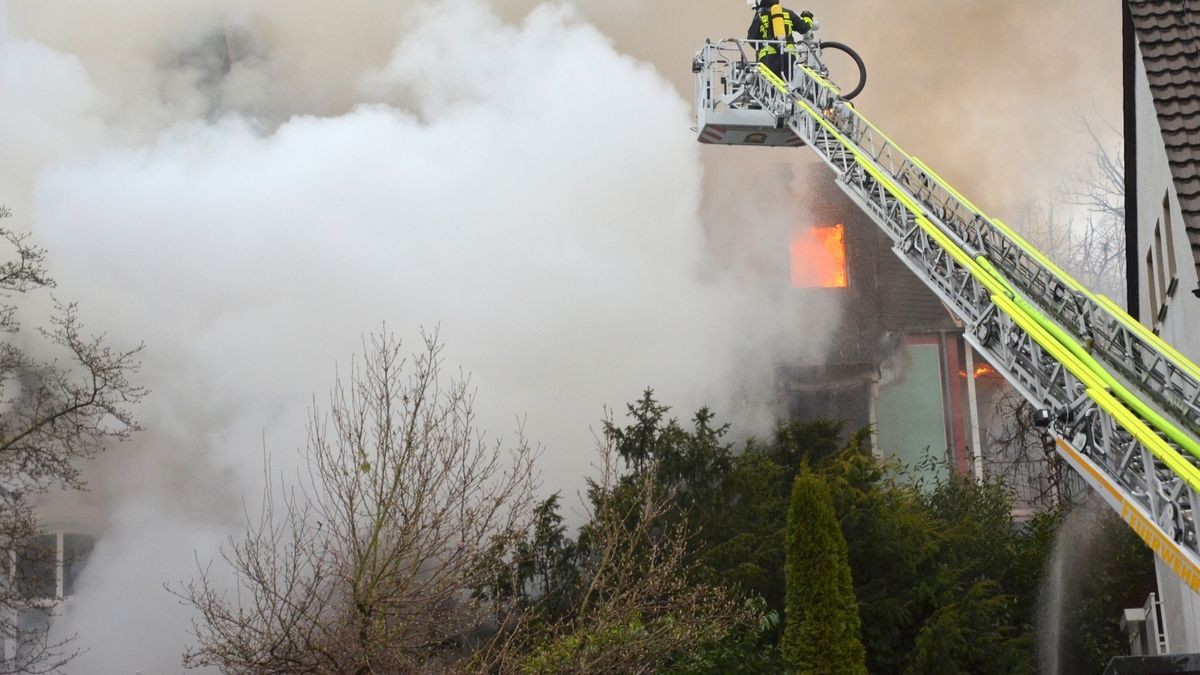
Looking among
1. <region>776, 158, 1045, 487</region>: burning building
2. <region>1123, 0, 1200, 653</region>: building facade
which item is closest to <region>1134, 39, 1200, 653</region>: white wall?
<region>1123, 0, 1200, 653</region>: building facade

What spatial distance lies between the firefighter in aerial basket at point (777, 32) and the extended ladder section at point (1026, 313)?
18 cm

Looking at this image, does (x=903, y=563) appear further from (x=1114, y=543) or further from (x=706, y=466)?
(x=1114, y=543)

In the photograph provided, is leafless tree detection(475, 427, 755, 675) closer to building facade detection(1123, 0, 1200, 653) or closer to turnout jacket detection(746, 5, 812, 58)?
building facade detection(1123, 0, 1200, 653)

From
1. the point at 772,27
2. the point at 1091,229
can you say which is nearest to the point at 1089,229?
the point at 1091,229

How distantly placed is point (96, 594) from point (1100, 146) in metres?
28.6

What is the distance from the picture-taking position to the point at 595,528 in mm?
13852

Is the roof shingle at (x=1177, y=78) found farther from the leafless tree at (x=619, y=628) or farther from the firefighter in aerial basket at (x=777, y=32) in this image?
the firefighter in aerial basket at (x=777, y=32)

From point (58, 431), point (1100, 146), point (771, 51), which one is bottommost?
point (58, 431)

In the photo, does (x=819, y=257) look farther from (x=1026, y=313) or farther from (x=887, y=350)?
(x=1026, y=313)

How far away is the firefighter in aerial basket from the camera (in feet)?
54.1

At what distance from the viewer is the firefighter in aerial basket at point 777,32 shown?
1648 centimetres

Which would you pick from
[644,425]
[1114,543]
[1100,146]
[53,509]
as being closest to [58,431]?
[53,509]

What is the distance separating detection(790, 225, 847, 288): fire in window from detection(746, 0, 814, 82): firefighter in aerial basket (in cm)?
1307

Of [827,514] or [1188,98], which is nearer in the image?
[1188,98]
